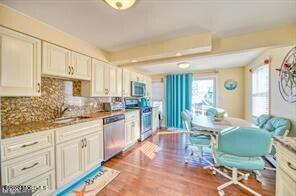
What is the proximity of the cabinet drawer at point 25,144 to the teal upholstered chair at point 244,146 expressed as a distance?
2.05m

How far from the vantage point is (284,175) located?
114cm

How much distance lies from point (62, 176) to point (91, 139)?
0.62m

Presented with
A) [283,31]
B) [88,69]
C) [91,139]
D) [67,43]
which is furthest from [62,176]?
[283,31]

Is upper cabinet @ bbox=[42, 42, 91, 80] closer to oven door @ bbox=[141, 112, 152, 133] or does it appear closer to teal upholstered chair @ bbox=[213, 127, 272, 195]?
oven door @ bbox=[141, 112, 152, 133]

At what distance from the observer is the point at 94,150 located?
7.88 ft

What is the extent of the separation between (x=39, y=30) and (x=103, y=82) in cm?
137

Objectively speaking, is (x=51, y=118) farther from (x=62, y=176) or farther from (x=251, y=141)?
(x=251, y=141)

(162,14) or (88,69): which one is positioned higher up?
(162,14)

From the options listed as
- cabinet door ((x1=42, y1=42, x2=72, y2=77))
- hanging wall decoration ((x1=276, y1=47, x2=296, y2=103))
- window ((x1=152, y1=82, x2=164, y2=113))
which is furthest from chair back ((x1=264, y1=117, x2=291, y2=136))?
window ((x1=152, y1=82, x2=164, y2=113))

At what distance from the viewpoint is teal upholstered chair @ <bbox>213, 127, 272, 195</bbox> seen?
63.8 inches

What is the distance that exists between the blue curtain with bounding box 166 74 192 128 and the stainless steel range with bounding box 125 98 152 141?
1.33 m

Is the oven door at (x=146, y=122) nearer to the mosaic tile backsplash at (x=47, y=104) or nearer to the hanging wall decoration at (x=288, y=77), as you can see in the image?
the mosaic tile backsplash at (x=47, y=104)

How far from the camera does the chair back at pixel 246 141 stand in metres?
1.61

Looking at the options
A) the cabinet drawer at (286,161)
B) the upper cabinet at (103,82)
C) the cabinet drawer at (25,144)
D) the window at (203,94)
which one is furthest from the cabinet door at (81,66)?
the window at (203,94)
